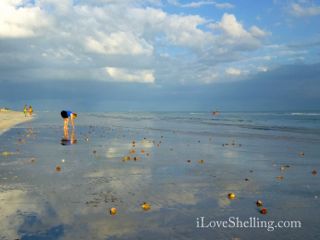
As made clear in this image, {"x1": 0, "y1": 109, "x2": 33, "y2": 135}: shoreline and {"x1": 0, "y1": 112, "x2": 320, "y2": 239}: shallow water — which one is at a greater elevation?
{"x1": 0, "y1": 109, "x2": 33, "y2": 135}: shoreline

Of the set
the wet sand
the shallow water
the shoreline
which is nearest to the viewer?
the shallow water

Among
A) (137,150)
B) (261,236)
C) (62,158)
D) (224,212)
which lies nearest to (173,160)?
(137,150)

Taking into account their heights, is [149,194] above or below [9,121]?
below

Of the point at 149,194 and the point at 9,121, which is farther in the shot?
the point at 9,121

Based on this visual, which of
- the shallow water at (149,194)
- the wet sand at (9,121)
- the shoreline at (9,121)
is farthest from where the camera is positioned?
the wet sand at (9,121)

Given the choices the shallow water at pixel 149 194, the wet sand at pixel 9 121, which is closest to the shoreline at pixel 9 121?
the wet sand at pixel 9 121

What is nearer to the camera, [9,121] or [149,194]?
[149,194]

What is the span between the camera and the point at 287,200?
1224 cm

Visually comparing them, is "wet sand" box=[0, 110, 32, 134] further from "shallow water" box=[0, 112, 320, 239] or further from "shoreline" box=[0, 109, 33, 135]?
"shallow water" box=[0, 112, 320, 239]

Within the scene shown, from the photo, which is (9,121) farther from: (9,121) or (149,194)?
(149,194)

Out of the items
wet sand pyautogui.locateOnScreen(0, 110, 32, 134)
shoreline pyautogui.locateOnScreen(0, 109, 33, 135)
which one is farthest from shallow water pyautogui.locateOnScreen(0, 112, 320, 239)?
wet sand pyautogui.locateOnScreen(0, 110, 32, 134)

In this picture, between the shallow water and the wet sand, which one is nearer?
the shallow water

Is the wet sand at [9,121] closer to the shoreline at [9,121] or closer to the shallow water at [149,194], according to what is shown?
the shoreline at [9,121]

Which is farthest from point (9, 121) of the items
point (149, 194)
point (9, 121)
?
point (149, 194)
